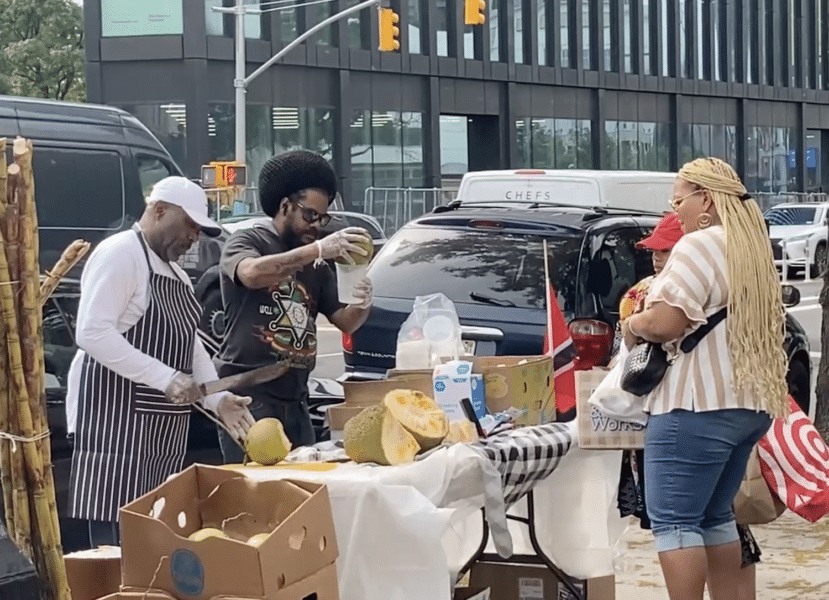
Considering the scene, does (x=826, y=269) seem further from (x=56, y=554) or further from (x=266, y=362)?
(x=56, y=554)

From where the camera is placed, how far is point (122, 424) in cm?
468

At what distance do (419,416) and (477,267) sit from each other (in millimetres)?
3615

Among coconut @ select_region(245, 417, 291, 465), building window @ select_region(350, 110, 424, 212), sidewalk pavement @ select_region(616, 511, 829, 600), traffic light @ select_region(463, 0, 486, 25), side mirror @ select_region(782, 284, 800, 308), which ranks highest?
traffic light @ select_region(463, 0, 486, 25)

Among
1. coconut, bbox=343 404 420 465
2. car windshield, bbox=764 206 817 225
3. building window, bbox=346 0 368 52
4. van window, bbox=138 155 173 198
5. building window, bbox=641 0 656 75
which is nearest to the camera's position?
coconut, bbox=343 404 420 465

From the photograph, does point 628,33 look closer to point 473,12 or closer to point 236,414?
point 473,12

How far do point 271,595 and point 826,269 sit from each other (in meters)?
5.66

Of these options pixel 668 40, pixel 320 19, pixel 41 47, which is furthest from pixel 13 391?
pixel 668 40

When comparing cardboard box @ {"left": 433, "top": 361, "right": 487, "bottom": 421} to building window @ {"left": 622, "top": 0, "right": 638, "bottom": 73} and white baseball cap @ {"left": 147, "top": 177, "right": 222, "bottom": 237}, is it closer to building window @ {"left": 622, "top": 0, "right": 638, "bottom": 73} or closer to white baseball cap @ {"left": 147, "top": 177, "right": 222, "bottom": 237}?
white baseball cap @ {"left": 147, "top": 177, "right": 222, "bottom": 237}

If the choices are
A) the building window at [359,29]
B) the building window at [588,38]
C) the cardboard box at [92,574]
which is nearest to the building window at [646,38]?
the building window at [588,38]

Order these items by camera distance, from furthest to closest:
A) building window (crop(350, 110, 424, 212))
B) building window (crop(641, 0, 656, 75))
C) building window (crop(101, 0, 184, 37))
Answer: building window (crop(641, 0, 656, 75)), building window (crop(350, 110, 424, 212)), building window (crop(101, 0, 184, 37))

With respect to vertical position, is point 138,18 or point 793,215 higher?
point 138,18

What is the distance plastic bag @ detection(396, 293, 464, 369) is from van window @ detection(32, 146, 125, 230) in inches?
320

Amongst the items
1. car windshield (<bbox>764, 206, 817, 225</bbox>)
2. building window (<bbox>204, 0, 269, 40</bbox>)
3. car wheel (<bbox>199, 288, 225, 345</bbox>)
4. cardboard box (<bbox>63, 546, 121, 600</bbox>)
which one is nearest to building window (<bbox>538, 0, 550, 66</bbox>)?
building window (<bbox>204, 0, 269, 40</bbox>)

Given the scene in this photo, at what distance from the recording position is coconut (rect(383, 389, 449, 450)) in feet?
14.3
